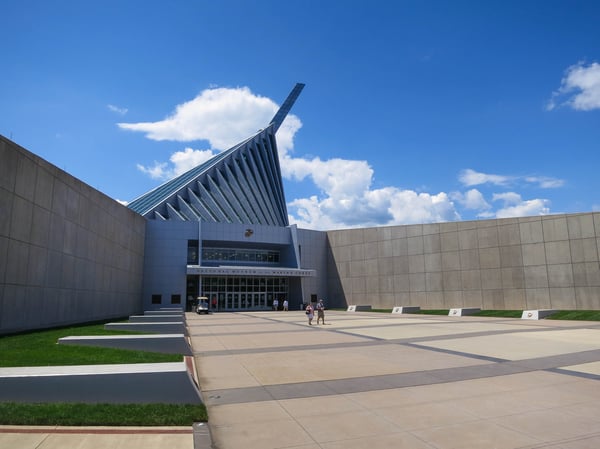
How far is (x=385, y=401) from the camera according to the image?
693 centimetres

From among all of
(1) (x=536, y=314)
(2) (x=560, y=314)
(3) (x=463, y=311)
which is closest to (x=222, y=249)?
(3) (x=463, y=311)

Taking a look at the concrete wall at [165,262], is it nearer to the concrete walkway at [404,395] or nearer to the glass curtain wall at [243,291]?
the glass curtain wall at [243,291]

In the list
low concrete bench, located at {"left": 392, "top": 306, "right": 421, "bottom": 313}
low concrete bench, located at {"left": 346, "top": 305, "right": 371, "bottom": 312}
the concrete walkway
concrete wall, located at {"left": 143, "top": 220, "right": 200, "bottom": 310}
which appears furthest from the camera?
low concrete bench, located at {"left": 346, "top": 305, "right": 371, "bottom": 312}

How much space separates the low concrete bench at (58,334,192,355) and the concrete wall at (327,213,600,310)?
28154 mm

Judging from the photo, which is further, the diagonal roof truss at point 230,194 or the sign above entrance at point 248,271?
the diagonal roof truss at point 230,194

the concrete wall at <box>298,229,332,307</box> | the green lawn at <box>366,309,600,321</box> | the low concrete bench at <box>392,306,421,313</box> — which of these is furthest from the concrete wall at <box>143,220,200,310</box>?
the green lawn at <box>366,309,600,321</box>

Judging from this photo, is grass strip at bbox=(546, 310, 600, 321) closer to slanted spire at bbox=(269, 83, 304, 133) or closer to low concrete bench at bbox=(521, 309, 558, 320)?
low concrete bench at bbox=(521, 309, 558, 320)

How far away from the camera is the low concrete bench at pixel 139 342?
11867 mm

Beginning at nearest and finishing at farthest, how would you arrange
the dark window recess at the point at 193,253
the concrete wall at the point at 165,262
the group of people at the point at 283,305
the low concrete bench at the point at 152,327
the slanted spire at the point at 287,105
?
the low concrete bench at the point at 152,327 → the concrete wall at the point at 165,262 → the group of people at the point at 283,305 → the dark window recess at the point at 193,253 → the slanted spire at the point at 287,105

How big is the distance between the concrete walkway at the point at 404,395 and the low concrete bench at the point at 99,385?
2.37 ft

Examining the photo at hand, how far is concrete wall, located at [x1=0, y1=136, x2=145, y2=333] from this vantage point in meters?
15.3

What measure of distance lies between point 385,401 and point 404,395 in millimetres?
Result: 557

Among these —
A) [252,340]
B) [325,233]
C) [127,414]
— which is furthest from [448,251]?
[127,414]

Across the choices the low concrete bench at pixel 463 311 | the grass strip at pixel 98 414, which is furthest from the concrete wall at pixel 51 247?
the low concrete bench at pixel 463 311
